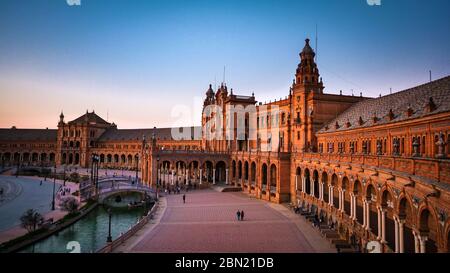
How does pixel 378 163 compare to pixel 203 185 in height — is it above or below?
above

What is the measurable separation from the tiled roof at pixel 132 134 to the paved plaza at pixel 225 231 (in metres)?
64.9

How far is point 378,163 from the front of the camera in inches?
741

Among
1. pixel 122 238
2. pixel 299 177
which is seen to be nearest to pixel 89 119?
pixel 299 177

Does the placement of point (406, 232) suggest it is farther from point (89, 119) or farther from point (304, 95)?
point (89, 119)

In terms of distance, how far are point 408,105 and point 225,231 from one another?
18974mm

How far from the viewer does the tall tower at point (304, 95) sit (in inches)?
1838

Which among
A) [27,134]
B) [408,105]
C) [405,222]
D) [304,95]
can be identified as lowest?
[405,222]

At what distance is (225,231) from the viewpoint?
28.6 meters

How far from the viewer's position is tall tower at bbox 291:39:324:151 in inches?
1838

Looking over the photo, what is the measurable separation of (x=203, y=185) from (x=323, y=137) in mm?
26933

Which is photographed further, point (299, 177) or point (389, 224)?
point (299, 177)
